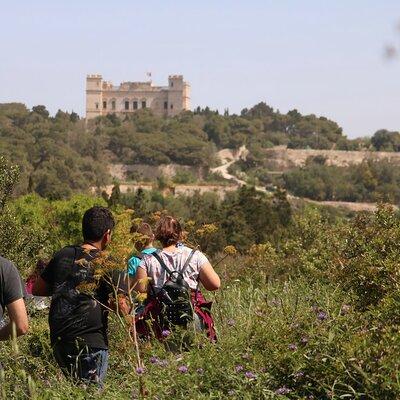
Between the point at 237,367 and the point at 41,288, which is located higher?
the point at 41,288

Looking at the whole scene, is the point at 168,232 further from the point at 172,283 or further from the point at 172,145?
the point at 172,145

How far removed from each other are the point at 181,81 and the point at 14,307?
143 m

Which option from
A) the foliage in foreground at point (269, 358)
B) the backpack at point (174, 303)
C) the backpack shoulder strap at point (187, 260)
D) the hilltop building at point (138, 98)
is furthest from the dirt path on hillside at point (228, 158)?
the backpack at point (174, 303)

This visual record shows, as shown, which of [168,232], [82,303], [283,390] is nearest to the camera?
[283,390]

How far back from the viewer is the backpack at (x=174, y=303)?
15.9ft

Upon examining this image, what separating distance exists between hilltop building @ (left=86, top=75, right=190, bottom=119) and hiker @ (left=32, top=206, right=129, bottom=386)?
13814cm

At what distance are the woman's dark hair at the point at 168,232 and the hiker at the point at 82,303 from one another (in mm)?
484

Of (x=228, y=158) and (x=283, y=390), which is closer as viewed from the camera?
(x=283, y=390)

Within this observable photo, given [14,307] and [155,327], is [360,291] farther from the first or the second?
[14,307]

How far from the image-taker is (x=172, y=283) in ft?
16.1

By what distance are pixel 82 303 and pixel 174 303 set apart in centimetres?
51

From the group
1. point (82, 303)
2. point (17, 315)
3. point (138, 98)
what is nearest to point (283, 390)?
point (17, 315)

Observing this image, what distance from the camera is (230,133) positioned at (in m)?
110

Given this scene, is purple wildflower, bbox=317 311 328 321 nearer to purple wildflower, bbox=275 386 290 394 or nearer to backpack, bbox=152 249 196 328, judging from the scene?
purple wildflower, bbox=275 386 290 394
